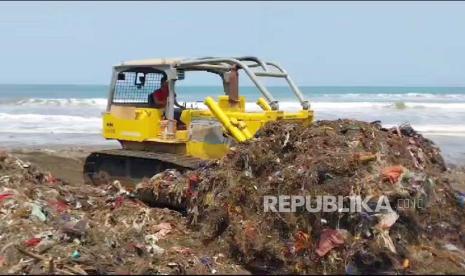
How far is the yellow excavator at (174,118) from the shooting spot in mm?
9039

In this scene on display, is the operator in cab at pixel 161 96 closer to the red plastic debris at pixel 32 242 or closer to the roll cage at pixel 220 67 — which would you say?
the roll cage at pixel 220 67

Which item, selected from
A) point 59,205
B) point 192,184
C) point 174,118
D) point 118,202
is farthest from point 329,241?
point 174,118

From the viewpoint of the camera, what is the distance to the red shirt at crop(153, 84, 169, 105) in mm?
9938

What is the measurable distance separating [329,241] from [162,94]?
4.81m

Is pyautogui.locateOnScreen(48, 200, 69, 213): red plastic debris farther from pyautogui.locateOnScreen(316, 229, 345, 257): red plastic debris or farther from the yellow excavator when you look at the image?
pyautogui.locateOnScreen(316, 229, 345, 257): red plastic debris

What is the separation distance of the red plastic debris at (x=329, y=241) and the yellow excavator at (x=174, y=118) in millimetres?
2725

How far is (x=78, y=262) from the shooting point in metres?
5.70

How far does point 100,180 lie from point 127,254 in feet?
15.3

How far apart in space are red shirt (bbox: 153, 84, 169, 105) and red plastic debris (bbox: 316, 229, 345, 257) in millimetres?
4582

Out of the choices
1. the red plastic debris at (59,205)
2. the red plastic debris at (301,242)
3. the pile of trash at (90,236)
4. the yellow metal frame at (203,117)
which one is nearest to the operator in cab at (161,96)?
the yellow metal frame at (203,117)

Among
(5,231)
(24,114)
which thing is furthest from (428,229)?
(24,114)

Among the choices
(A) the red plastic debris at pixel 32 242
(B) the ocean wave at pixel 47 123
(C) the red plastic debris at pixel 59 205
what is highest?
(A) the red plastic debris at pixel 32 242

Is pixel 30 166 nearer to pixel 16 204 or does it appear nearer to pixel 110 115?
pixel 110 115

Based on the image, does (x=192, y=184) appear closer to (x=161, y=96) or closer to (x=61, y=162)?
(x=161, y=96)
